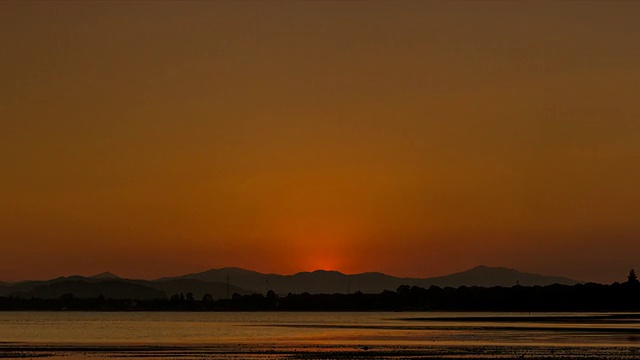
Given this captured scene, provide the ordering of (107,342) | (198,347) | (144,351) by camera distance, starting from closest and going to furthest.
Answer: (144,351) → (198,347) → (107,342)

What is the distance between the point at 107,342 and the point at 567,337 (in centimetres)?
4811

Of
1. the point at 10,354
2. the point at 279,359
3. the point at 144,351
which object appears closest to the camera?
the point at 279,359

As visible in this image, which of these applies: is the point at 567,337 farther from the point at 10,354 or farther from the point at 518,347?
the point at 10,354

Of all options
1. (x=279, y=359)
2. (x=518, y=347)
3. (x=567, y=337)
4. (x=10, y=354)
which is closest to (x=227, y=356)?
(x=279, y=359)

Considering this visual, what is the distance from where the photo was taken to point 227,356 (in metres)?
81.1

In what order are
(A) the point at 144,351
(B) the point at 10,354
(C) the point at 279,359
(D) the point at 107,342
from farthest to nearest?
(D) the point at 107,342, (A) the point at 144,351, (B) the point at 10,354, (C) the point at 279,359

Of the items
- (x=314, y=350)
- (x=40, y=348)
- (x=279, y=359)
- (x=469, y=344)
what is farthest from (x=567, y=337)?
(x=40, y=348)

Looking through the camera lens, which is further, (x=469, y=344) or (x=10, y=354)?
(x=469, y=344)

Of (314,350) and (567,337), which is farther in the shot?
(567,337)

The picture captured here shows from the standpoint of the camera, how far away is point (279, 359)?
77250 millimetres

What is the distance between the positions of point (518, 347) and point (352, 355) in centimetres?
1727

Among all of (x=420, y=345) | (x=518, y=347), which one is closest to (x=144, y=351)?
(x=420, y=345)

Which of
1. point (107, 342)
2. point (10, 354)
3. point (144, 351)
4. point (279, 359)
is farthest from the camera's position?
point (107, 342)

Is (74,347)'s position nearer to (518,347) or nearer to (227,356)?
(227,356)
